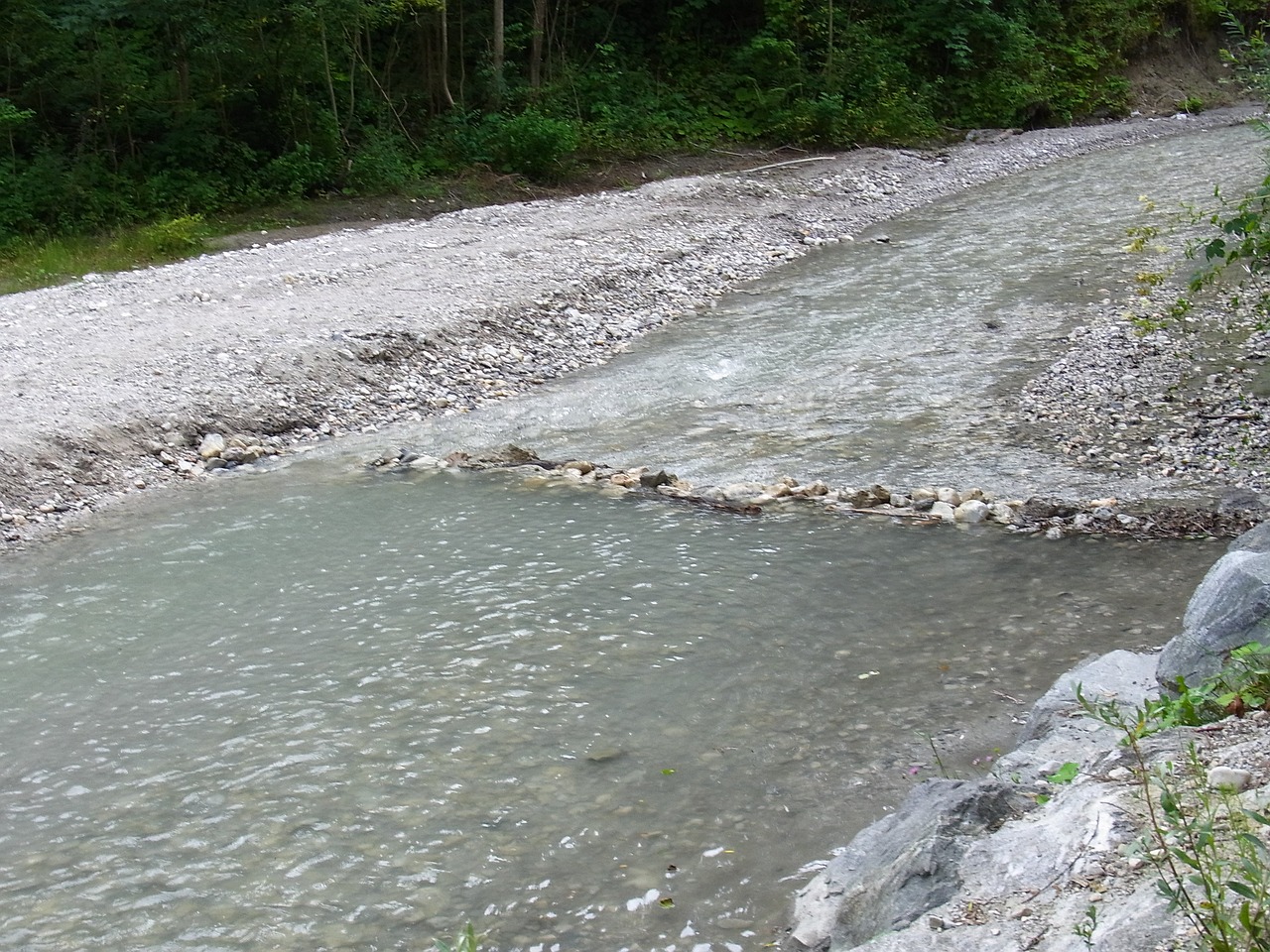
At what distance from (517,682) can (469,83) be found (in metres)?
20.0

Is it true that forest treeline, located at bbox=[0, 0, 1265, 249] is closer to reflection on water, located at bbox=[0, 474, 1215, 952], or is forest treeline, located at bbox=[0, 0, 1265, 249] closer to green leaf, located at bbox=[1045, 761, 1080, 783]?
reflection on water, located at bbox=[0, 474, 1215, 952]

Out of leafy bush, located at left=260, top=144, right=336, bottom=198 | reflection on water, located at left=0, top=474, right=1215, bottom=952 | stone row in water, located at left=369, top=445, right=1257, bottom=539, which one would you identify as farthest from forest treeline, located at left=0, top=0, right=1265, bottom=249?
reflection on water, located at left=0, top=474, right=1215, bottom=952

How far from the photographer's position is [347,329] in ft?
34.8

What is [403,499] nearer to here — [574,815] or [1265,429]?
[574,815]

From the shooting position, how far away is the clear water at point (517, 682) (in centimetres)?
389

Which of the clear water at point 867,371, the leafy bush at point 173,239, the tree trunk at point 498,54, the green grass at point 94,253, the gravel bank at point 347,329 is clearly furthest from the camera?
the tree trunk at point 498,54

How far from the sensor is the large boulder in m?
3.51

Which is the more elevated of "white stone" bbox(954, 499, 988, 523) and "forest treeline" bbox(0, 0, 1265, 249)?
"forest treeline" bbox(0, 0, 1265, 249)

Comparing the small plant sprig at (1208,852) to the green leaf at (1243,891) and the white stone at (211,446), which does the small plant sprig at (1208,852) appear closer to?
the green leaf at (1243,891)

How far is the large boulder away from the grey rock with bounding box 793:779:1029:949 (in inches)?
29.1

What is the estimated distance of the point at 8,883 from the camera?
4.08 metres

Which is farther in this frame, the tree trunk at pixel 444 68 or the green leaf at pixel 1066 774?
the tree trunk at pixel 444 68

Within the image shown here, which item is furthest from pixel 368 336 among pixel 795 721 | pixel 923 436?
pixel 795 721

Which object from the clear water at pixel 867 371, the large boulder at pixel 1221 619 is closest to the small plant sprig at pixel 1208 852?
the large boulder at pixel 1221 619
